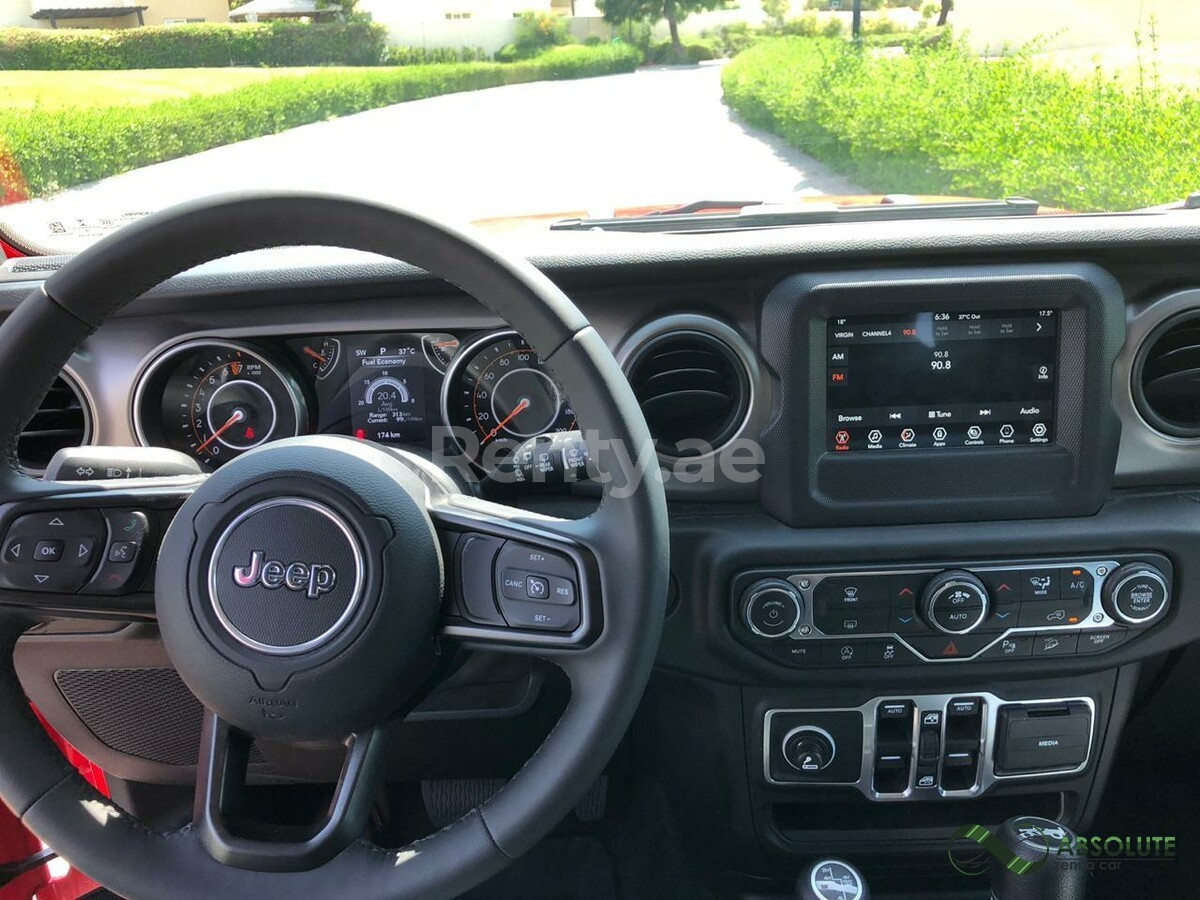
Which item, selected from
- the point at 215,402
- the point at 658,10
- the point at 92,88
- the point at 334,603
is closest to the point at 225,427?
the point at 215,402

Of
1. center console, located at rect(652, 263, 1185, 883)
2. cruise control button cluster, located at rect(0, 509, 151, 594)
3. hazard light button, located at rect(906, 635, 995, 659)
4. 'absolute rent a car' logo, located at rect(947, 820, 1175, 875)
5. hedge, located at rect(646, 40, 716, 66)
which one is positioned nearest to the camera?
cruise control button cluster, located at rect(0, 509, 151, 594)

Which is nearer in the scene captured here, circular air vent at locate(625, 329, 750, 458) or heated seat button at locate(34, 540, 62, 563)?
heated seat button at locate(34, 540, 62, 563)

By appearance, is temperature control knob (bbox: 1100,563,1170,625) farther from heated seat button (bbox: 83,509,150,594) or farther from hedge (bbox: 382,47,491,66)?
heated seat button (bbox: 83,509,150,594)

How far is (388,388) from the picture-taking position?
196 cm

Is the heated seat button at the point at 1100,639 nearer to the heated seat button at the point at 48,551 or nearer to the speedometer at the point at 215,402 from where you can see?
the speedometer at the point at 215,402

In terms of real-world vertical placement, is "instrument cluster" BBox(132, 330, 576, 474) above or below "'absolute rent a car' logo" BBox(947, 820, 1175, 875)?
above

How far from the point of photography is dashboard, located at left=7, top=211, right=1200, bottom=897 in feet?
6.11

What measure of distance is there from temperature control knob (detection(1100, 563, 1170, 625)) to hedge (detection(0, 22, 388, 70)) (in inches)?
67.5

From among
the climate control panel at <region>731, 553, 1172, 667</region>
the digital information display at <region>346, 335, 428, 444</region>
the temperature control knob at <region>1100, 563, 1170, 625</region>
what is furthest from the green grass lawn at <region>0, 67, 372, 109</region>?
the temperature control knob at <region>1100, 563, 1170, 625</region>

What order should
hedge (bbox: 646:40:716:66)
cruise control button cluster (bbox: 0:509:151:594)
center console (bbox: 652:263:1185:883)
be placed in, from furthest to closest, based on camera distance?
1. hedge (bbox: 646:40:716:66)
2. center console (bbox: 652:263:1185:883)
3. cruise control button cluster (bbox: 0:509:151:594)

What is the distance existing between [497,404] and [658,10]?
2.78ft

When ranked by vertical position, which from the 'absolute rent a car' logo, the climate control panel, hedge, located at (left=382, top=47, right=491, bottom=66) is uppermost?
hedge, located at (left=382, top=47, right=491, bottom=66)

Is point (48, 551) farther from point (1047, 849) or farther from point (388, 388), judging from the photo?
point (1047, 849)

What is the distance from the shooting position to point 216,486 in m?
1.39
